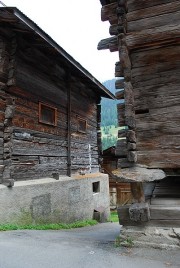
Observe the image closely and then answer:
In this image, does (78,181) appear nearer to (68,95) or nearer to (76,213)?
(76,213)

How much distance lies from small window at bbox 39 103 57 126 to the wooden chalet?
412 cm

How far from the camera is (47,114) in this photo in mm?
9039

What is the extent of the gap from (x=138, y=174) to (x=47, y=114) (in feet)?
17.2

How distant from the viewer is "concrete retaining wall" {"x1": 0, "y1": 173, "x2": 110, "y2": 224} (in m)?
6.84

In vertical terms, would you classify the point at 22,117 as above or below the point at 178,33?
below

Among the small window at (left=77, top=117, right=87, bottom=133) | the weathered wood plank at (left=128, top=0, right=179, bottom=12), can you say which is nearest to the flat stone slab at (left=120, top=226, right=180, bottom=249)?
the weathered wood plank at (left=128, top=0, right=179, bottom=12)

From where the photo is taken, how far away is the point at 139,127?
4.82m

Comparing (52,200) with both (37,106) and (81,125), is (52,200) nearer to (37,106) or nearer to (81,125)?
(37,106)

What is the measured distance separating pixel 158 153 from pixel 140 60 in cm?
171

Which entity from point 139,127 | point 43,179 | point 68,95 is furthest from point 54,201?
point 139,127

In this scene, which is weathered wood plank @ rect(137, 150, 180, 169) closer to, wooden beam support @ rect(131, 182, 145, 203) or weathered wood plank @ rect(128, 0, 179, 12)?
wooden beam support @ rect(131, 182, 145, 203)

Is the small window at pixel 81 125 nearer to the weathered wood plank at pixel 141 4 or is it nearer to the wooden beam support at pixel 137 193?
the weathered wood plank at pixel 141 4

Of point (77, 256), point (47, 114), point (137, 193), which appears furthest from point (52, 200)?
point (77, 256)

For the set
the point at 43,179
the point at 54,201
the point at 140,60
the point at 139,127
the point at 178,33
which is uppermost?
the point at 178,33
